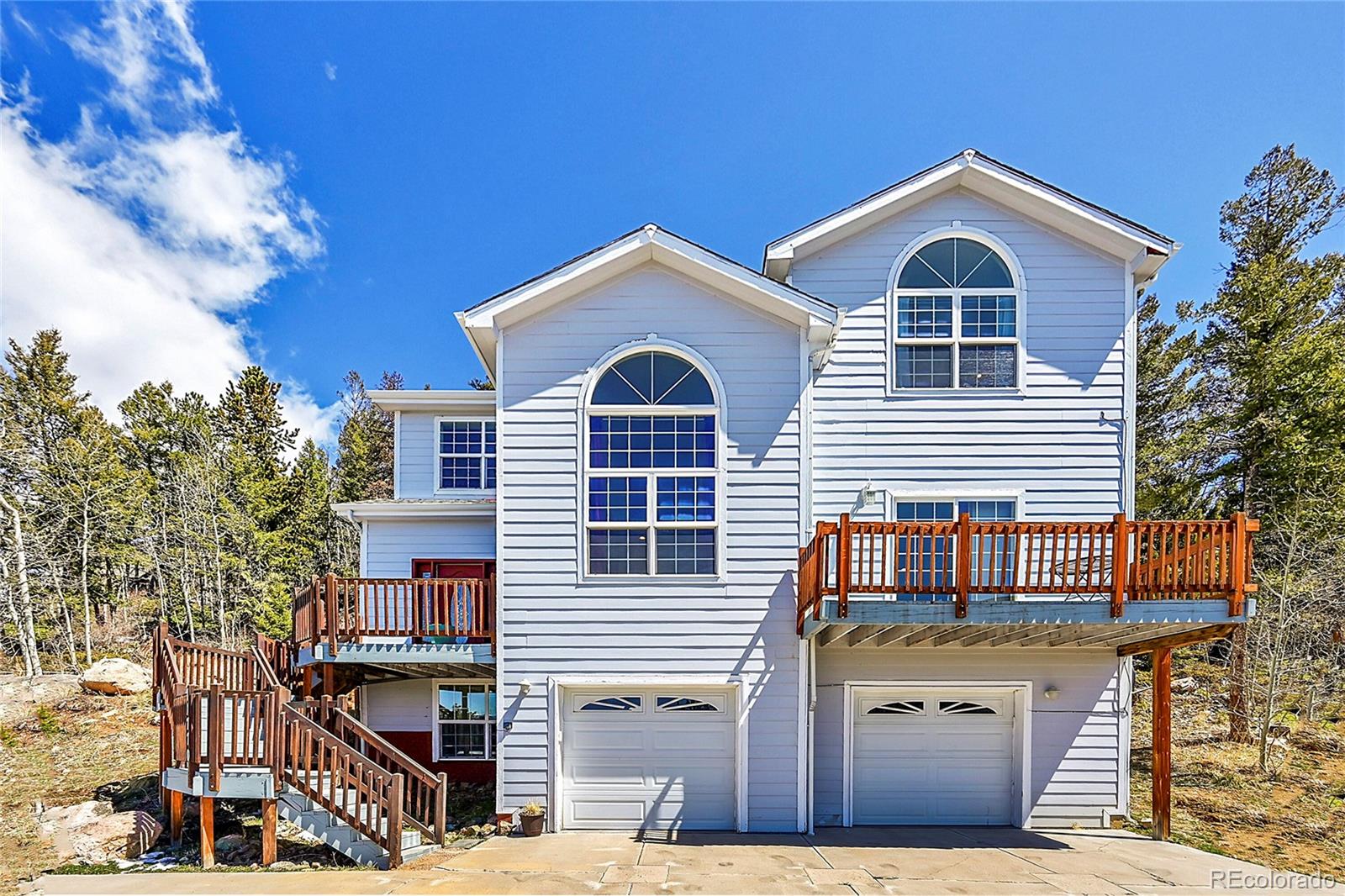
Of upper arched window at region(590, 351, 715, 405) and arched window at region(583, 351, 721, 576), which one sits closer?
arched window at region(583, 351, 721, 576)

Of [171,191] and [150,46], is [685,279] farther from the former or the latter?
[171,191]

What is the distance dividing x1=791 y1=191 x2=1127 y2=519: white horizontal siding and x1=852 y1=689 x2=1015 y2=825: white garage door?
109 inches

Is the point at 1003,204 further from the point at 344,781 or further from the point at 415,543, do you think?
the point at 344,781

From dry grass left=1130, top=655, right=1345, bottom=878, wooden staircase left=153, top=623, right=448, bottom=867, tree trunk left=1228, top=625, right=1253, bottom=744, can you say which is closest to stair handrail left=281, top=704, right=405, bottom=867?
wooden staircase left=153, top=623, right=448, bottom=867

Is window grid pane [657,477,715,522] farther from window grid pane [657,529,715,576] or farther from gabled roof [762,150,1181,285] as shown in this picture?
gabled roof [762,150,1181,285]

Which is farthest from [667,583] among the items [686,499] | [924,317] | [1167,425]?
[1167,425]

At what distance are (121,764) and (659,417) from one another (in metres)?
11.6

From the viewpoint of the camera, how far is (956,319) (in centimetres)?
901

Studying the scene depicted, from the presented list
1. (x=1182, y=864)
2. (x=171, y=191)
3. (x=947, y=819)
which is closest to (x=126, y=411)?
(x=171, y=191)

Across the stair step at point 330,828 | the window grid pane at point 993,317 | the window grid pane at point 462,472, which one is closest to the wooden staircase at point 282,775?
the stair step at point 330,828

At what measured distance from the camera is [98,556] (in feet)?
71.3

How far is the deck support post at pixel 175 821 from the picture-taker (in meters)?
8.22

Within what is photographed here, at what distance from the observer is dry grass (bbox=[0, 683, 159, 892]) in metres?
8.01

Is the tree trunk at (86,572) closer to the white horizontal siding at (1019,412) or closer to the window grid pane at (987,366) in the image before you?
the white horizontal siding at (1019,412)
